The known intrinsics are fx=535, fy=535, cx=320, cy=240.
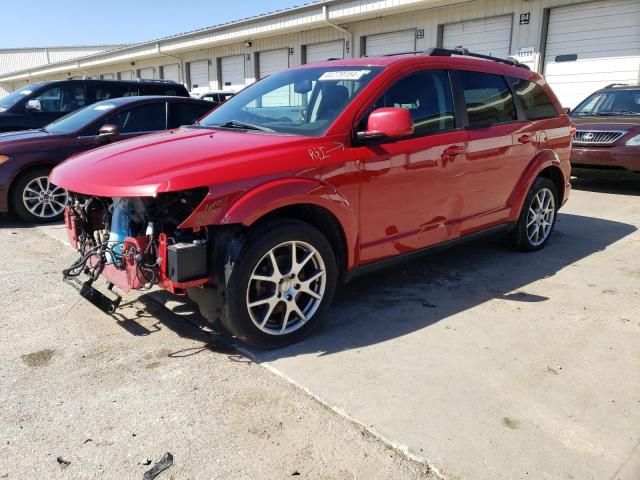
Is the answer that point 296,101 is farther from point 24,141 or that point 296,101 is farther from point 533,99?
point 24,141

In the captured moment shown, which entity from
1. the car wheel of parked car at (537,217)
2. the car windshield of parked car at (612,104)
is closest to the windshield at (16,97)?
the car wheel of parked car at (537,217)

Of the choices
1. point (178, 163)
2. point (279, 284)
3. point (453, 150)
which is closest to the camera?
point (178, 163)

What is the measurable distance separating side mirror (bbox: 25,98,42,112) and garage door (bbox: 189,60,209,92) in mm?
14048

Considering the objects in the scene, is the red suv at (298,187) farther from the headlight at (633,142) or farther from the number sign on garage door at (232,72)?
the number sign on garage door at (232,72)

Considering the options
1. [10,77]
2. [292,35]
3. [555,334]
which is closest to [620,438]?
[555,334]

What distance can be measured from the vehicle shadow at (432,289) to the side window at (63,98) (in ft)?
22.7

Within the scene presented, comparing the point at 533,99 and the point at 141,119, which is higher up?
the point at 533,99

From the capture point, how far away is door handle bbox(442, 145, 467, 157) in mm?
4105

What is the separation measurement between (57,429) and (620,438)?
8.79ft

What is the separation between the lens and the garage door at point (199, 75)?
22.3 m

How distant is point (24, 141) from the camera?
21.4ft

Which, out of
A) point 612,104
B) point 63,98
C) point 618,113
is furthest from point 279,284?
point 612,104

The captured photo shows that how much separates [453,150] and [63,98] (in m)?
7.50

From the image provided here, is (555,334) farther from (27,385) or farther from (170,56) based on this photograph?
(170,56)
